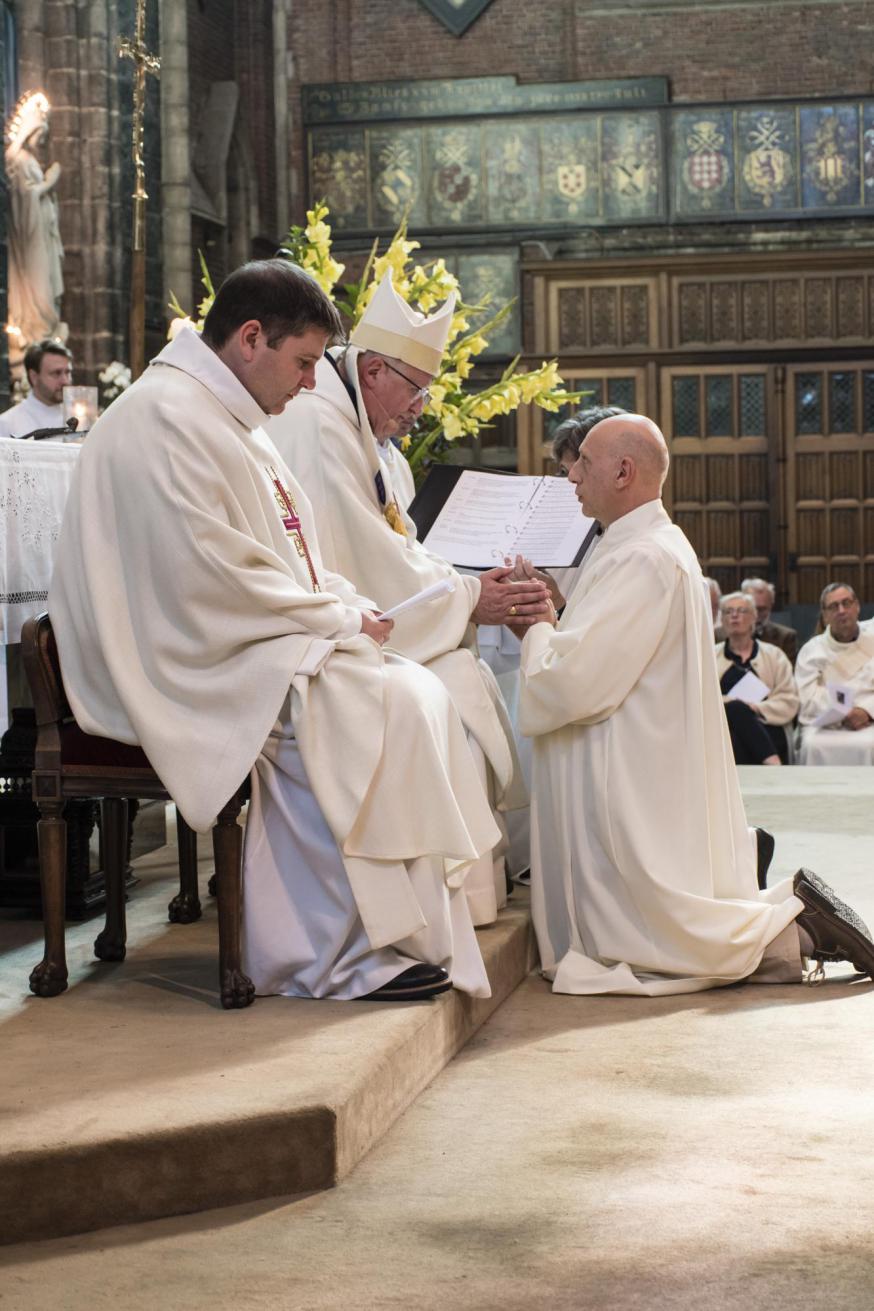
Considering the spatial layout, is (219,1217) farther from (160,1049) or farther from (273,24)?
(273,24)

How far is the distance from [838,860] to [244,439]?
3.06 metres

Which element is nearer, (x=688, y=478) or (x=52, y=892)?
(x=52, y=892)

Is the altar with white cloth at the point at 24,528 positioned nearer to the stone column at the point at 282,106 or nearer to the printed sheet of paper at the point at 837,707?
the printed sheet of paper at the point at 837,707

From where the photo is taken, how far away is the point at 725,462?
49.5 feet

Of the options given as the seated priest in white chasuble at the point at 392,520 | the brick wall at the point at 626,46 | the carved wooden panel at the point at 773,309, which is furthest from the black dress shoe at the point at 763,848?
the brick wall at the point at 626,46

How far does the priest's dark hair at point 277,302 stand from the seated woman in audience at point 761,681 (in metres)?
5.69

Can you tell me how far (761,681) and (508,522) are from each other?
4359 millimetres

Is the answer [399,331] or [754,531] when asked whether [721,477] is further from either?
[399,331]

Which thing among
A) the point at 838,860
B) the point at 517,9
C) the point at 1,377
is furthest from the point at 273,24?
the point at 838,860

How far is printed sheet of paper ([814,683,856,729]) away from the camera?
30.6 ft

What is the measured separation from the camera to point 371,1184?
2.93 meters

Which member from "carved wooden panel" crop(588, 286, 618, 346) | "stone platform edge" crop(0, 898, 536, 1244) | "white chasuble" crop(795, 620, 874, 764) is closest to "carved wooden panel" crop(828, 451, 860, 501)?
"carved wooden panel" crop(588, 286, 618, 346)

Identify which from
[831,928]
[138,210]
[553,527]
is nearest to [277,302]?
[553,527]

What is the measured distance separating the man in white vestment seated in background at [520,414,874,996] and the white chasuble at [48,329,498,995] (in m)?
0.78
